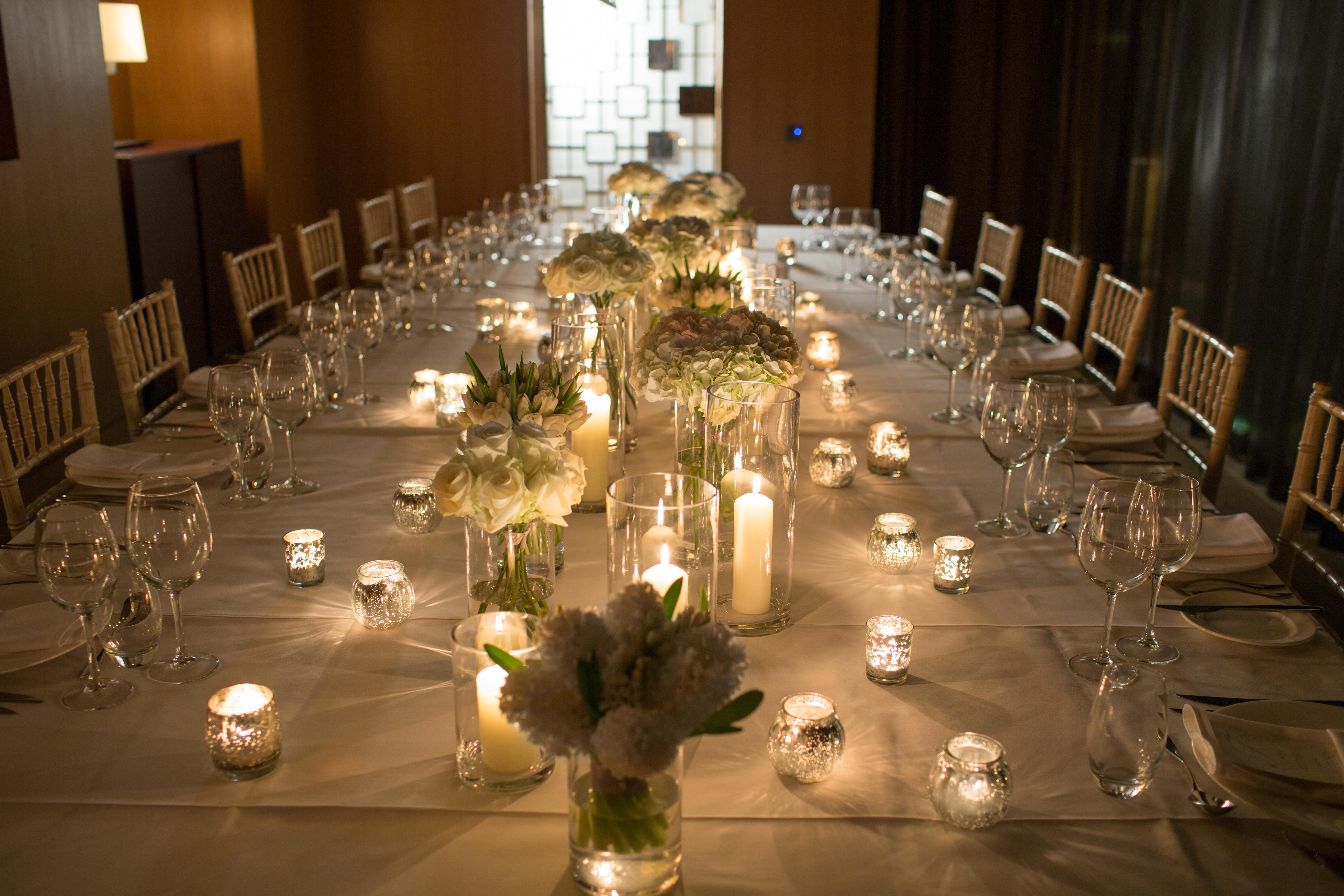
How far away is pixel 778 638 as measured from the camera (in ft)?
4.65

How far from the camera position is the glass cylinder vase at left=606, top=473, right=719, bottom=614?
1.19 meters

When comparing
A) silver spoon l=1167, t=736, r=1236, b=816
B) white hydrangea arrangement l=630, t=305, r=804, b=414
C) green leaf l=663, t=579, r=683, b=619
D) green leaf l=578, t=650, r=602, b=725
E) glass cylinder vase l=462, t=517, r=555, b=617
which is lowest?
silver spoon l=1167, t=736, r=1236, b=816

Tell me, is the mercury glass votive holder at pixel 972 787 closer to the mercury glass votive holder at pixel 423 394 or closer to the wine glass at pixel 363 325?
the mercury glass votive holder at pixel 423 394

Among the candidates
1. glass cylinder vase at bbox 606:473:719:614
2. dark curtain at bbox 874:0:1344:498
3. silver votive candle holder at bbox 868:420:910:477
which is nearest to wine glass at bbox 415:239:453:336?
silver votive candle holder at bbox 868:420:910:477

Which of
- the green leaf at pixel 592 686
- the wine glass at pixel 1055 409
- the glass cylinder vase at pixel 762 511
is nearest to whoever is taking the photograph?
the green leaf at pixel 592 686

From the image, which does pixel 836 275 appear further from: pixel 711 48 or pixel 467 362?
pixel 711 48

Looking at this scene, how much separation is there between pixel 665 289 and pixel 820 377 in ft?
2.12

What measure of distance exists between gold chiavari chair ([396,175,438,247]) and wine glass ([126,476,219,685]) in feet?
13.4

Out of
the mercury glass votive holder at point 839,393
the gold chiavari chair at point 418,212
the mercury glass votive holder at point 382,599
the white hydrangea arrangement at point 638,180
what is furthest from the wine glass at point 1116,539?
the gold chiavari chair at point 418,212

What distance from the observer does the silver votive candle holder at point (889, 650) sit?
128 cm

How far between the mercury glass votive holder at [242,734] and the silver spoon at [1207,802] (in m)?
0.90

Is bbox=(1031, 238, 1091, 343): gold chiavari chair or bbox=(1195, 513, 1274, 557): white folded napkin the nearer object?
bbox=(1195, 513, 1274, 557): white folded napkin

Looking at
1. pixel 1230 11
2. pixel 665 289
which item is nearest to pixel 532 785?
pixel 665 289

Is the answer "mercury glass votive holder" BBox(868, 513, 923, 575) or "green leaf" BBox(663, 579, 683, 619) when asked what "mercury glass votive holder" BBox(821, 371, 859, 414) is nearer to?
"mercury glass votive holder" BBox(868, 513, 923, 575)
